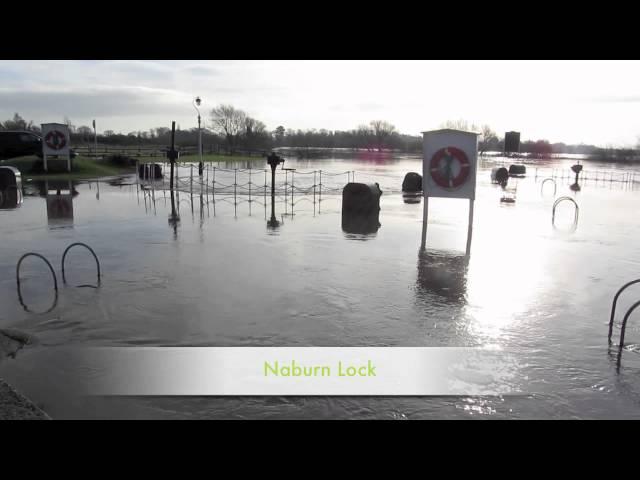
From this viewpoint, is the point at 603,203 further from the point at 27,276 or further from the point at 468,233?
the point at 27,276

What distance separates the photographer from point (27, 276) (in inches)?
407

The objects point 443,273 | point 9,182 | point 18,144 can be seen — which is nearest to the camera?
point 443,273

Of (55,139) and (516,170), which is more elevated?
(55,139)

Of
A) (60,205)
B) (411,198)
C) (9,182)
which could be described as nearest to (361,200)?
(411,198)

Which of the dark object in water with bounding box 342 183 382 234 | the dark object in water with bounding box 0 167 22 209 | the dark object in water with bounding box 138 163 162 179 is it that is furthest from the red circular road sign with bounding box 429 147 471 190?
the dark object in water with bounding box 0 167 22 209

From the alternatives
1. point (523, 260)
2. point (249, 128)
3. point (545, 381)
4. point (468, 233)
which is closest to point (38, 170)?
point (468, 233)

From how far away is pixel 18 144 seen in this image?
3650 centimetres

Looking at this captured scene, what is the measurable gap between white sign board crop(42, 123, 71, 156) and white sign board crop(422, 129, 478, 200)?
26.3 metres

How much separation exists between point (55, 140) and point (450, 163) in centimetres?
2815

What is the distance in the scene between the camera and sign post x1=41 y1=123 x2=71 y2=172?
105 feet

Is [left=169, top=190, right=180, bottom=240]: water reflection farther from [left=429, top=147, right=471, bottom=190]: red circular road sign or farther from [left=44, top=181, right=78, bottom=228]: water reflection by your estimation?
[left=429, top=147, right=471, bottom=190]: red circular road sign

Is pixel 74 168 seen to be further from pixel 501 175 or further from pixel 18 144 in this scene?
pixel 501 175

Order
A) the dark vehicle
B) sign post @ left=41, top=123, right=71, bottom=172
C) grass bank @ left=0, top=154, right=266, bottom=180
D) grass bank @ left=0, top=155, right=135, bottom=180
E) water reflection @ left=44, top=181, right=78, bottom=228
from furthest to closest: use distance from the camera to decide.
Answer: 1. the dark vehicle
2. grass bank @ left=0, top=154, right=266, bottom=180
3. grass bank @ left=0, top=155, right=135, bottom=180
4. sign post @ left=41, top=123, right=71, bottom=172
5. water reflection @ left=44, top=181, right=78, bottom=228

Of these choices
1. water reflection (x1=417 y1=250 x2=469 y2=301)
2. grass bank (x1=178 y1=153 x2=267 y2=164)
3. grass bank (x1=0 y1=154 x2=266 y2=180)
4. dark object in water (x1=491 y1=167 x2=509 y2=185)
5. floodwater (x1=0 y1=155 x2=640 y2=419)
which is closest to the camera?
floodwater (x1=0 y1=155 x2=640 y2=419)
